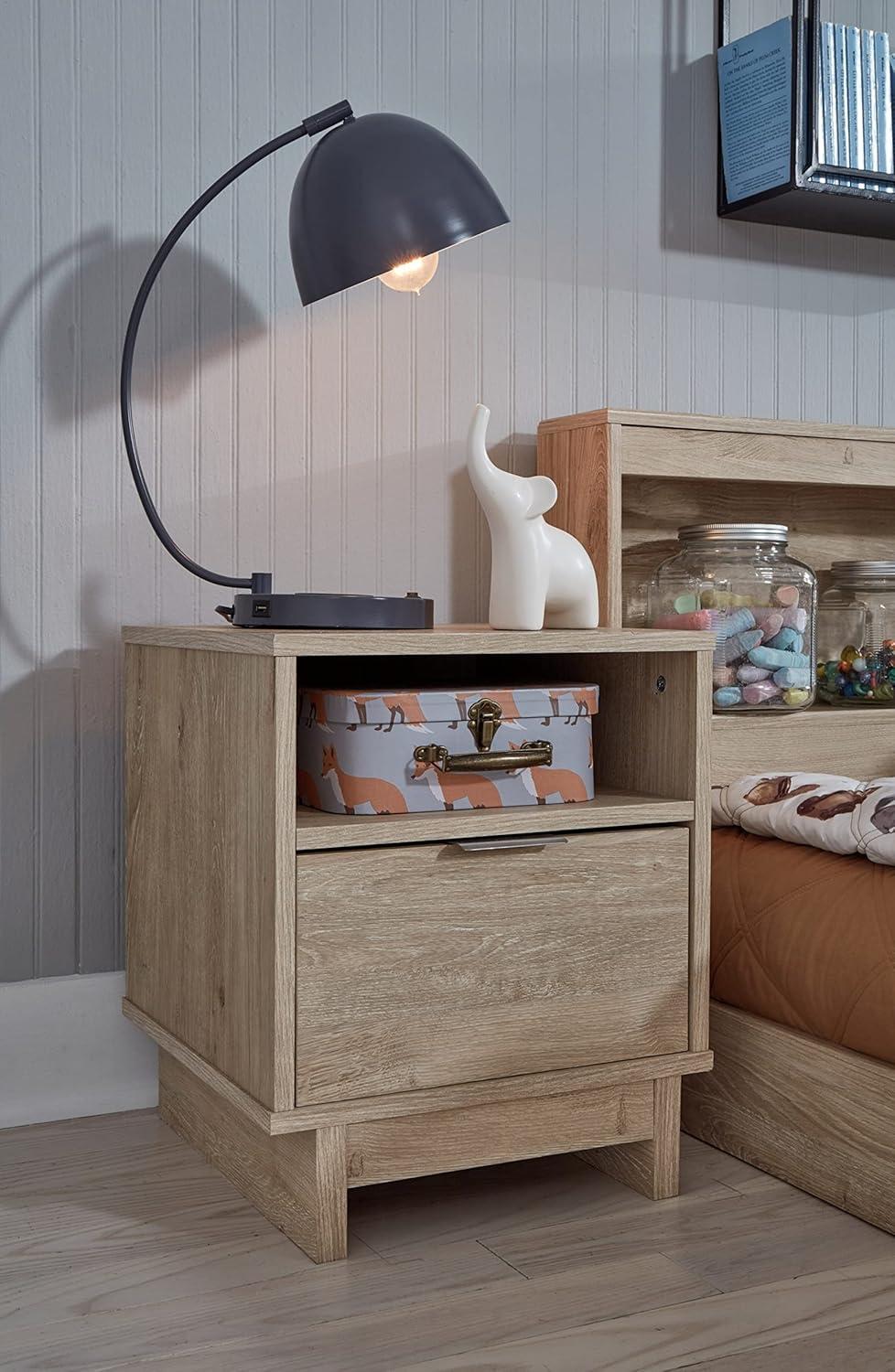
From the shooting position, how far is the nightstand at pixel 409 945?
1.31 metres

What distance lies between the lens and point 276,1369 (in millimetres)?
1131

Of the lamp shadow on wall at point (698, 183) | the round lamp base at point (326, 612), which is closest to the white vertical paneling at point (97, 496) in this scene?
the round lamp base at point (326, 612)

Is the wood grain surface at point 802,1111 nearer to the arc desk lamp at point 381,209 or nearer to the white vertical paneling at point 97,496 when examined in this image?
the arc desk lamp at point 381,209

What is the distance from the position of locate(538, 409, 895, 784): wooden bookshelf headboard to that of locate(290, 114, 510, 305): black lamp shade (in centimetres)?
44

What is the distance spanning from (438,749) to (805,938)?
18.0 inches

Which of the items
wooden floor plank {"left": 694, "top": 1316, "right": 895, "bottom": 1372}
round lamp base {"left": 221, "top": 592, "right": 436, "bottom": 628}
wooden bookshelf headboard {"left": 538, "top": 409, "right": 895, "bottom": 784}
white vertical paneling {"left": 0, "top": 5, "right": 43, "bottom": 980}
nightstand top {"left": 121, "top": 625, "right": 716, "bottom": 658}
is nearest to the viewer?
wooden floor plank {"left": 694, "top": 1316, "right": 895, "bottom": 1372}

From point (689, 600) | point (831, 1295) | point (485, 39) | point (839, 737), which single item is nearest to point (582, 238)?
point (485, 39)

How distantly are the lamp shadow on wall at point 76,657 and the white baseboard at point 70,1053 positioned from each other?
0.03 metres

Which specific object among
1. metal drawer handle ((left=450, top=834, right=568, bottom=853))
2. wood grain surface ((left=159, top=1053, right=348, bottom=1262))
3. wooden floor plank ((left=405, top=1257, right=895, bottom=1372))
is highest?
metal drawer handle ((left=450, top=834, right=568, bottom=853))

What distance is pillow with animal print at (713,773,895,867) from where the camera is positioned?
1458 mm

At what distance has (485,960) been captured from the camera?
1.38m

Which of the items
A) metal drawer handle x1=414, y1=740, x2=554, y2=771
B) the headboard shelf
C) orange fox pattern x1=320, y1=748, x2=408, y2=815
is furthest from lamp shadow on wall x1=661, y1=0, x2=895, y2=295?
orange fox pattern x1=320, y1=748, x2=408, y2=815

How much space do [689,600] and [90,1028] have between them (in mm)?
980

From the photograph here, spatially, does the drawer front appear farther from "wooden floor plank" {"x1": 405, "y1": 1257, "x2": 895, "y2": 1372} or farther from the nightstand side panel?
"wooden floor plank" {"x1": 405, "y1": 1257, "x2": 895, "y2": 1372}
